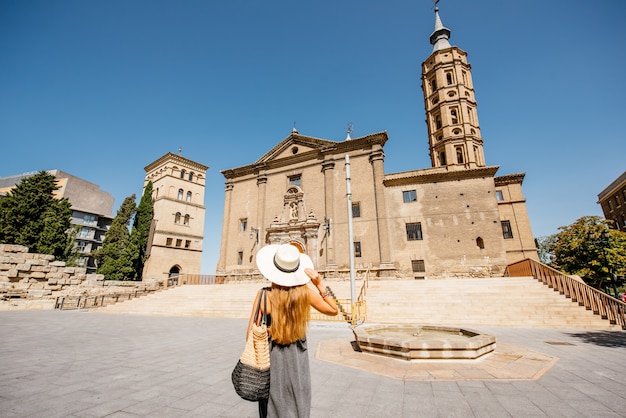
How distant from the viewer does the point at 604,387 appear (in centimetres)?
408

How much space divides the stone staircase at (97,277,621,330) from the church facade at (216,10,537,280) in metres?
5.24

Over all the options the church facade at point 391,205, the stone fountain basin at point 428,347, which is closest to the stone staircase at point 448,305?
the church facade at point 391,205

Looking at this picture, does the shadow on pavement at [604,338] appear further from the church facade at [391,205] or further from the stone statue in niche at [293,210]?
the stone statue in niche at [293,210]

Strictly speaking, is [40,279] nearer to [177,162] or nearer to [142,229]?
[142,229]

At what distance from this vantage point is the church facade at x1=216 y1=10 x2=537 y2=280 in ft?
68.0

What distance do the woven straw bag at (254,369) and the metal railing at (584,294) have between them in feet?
45.1

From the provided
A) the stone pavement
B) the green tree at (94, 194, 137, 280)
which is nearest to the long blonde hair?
the stone pavement

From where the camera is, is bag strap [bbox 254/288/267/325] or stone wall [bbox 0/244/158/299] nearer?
bag strap [bbox 254/288/267/325]

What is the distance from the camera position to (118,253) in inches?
1212

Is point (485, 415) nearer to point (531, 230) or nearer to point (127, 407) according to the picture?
point (127, 407)

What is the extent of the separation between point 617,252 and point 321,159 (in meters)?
26.9

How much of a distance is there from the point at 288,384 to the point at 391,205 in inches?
852

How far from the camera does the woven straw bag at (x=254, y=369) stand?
2.08 metres

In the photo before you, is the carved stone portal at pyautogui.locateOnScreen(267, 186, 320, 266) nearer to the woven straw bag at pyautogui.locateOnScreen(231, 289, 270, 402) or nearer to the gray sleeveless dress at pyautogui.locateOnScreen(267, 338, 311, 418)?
the gray sleeveless dress at pyautogui.locateOnScreen(267, 338, 311, 418)
